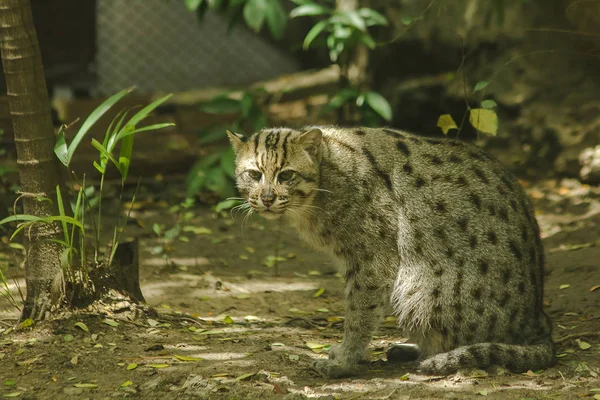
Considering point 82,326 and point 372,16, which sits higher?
point 372,16

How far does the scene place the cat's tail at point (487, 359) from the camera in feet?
15.4

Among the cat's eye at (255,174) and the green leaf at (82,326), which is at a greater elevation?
the cat's eye at (255,174)

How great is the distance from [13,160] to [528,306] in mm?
6092

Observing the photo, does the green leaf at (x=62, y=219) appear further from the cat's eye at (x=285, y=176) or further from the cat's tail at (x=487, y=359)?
the cat's tail at (x=487, y=359)

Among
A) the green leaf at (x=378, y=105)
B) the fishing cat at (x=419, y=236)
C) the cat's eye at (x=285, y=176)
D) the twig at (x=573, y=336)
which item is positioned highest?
the green leaf at (x=378, y=105)

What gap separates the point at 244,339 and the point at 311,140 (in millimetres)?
1454

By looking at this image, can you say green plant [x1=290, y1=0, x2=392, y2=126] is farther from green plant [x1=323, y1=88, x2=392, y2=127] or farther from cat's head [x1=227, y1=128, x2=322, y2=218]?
cat's head [x1=227, y1=128, x2=322, y2=218]

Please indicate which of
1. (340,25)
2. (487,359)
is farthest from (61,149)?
(340,25)

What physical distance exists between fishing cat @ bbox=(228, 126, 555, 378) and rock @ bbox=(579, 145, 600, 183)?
4.11 meters

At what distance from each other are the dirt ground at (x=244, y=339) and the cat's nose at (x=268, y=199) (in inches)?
38.2

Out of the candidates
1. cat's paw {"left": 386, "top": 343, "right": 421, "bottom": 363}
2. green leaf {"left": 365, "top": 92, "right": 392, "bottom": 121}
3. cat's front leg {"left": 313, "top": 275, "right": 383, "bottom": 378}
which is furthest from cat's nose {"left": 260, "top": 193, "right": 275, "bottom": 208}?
green leaf {"left": 365, "top": 92, "right": 392, "bottom": 121}

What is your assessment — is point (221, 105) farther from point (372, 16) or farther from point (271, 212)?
point (271, 212)

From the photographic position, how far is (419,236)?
5020mm

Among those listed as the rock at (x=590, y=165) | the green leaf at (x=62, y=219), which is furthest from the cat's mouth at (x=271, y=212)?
the rock at (x=590, y=165)
